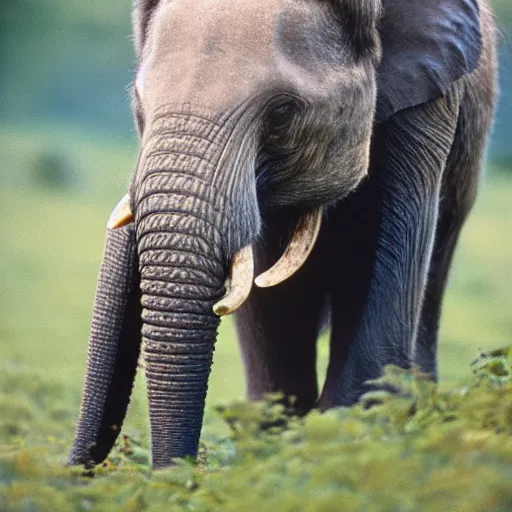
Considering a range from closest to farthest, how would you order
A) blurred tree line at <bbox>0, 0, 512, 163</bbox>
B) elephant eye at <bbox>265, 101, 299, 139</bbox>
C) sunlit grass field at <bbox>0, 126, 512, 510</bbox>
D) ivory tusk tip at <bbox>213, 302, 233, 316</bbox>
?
1. ivory tusk tip at <bbox>213, 302, 233, 316</bbox>
2. elephant eye at <bbox>265, 101, 299, 139</bbox>
3. sunlit grass field at <bbox>0, 126, 512, 510</bbox>
4. blurred tree line at <bbox>0, 0, 512, 163</bbox>

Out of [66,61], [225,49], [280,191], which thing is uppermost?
[66,61]

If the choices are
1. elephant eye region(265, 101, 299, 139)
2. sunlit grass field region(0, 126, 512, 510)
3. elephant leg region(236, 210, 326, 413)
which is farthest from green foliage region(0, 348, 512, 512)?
elephant leg region(236, 210, 326, 413)

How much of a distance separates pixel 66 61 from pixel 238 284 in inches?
Answer: 975

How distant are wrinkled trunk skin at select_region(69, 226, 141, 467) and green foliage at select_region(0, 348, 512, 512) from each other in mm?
790

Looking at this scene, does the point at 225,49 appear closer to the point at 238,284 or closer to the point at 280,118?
the point at 280,118

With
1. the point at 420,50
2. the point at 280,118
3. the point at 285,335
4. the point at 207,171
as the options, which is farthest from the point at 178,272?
the point at 285,335

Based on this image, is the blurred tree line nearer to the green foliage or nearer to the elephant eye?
the elephant eye

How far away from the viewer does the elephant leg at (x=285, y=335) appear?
700 centimetres

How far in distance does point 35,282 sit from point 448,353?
245 inches

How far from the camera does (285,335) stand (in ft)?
23.8

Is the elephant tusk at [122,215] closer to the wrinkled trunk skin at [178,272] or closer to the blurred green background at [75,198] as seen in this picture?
the wrinkled trunk skin at [178,272]

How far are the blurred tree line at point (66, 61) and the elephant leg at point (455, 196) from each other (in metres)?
17.6

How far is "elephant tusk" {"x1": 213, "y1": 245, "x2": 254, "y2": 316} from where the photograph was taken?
16.6 feet

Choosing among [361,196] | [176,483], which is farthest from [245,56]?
[176,483]
